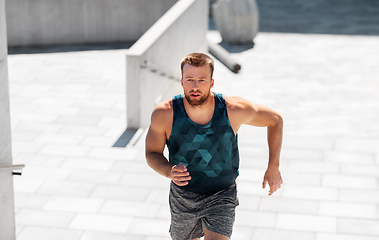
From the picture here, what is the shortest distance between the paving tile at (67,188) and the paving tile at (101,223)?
2.06 ft

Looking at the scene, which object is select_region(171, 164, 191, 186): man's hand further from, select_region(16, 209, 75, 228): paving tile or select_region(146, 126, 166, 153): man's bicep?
select_region(16, 209, 75, 228): paving tile

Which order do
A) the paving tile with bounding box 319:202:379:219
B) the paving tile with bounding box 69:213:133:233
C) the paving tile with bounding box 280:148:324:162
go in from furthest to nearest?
the paving tile with bounding box 280:148:324:162, the paving tile with bounding box 319:202:379:219, the paving tile with bounding box 69:213:133:233

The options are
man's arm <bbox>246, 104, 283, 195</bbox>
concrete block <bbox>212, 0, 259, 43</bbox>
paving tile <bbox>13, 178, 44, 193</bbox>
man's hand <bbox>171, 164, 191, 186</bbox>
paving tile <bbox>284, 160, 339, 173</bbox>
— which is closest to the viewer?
man's hand <bbox>171, 164, 191, 186</bbox>

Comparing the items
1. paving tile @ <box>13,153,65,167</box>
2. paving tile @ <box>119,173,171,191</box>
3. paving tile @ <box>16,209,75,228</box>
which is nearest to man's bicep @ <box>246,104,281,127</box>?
paving tile @ <box>16,209,75,228</box>

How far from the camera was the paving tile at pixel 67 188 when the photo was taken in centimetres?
755

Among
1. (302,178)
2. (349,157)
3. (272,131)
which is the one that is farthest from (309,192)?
(272,131)

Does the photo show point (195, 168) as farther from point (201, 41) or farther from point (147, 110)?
point (201, 41)

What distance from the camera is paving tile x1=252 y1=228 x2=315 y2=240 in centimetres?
650

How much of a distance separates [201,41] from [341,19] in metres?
8.10

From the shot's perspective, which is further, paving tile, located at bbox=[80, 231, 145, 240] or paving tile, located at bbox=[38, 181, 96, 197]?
paving tile, located at bbox=[38, 181, 96, 197]

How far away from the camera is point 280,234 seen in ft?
21.6

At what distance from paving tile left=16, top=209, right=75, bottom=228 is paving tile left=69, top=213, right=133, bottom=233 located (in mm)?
113

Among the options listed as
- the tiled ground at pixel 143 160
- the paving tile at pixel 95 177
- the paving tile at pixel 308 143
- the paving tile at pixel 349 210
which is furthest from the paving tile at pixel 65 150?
the paving tile at pixel 349 210

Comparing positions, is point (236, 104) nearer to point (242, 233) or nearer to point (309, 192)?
point (242, 233)
